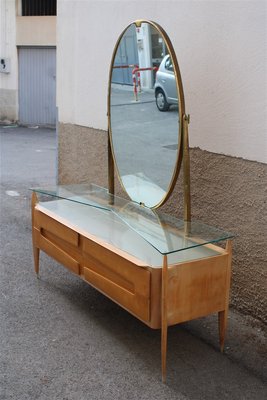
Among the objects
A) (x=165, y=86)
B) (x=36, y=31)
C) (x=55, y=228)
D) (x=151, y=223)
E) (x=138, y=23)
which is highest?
(x=36, y=31)

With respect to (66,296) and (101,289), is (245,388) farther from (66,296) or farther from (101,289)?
(66,296)

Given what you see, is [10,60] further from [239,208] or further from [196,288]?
[196,288]

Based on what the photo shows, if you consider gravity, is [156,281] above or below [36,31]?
below

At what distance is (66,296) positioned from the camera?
167 inches

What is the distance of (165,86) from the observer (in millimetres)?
3791

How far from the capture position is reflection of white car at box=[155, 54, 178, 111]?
12.0ft

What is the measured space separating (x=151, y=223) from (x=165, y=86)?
0.93 m

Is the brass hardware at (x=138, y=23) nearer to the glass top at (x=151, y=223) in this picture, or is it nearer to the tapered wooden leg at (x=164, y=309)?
Result: the glass top at (x=151, y=223)

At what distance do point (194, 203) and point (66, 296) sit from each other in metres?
1.18

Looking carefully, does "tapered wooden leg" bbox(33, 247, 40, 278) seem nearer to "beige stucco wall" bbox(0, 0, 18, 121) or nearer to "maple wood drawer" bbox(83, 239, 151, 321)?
"maple wood drawer" bbox(83, 239, 151, 321)

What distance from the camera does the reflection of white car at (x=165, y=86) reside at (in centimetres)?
367

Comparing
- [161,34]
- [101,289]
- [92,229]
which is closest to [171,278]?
[101,289]

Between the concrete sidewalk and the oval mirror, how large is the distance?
886 mm

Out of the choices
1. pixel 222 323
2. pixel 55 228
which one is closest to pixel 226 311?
pixel 222 323
